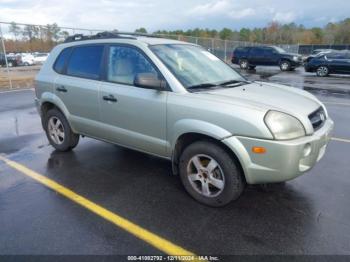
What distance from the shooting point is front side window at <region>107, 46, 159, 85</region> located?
395 cm

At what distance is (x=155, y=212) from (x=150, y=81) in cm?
147

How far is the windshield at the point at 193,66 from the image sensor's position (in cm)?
380

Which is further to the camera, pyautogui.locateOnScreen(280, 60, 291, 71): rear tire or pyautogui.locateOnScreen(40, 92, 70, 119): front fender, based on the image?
pyautogui.locateOnScreen(280, 60, 291, 71): rear tire

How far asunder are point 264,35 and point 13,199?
95092 millimetres

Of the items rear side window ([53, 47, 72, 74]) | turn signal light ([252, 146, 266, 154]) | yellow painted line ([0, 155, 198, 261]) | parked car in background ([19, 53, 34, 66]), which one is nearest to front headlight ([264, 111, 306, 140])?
turn signal light ([252, 146, 266, 154])

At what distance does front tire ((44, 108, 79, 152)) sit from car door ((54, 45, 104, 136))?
0.25 metres

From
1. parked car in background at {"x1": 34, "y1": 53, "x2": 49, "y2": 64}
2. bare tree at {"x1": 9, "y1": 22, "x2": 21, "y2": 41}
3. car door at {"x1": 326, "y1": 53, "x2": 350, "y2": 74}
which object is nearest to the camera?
bare tree at {"x1": 9, "y1": 22, "x2": 21, "y2": 41}

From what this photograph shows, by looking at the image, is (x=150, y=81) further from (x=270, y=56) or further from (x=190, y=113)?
(x=270, y=56)

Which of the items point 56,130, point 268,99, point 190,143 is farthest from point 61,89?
point 268,99

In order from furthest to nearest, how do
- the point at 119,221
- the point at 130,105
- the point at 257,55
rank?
the point at 257,55, the point at 130,105, the point at 119,221

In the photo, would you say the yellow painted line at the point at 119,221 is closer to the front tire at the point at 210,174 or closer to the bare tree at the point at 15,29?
the front tire at the point at 210,174

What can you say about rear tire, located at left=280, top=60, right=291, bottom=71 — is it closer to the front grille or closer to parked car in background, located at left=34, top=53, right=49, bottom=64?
parked car in background, located at left=34, top=53, right=49, bottom=64

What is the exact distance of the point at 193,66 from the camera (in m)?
4.06

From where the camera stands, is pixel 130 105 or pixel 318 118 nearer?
pixel 318 118
